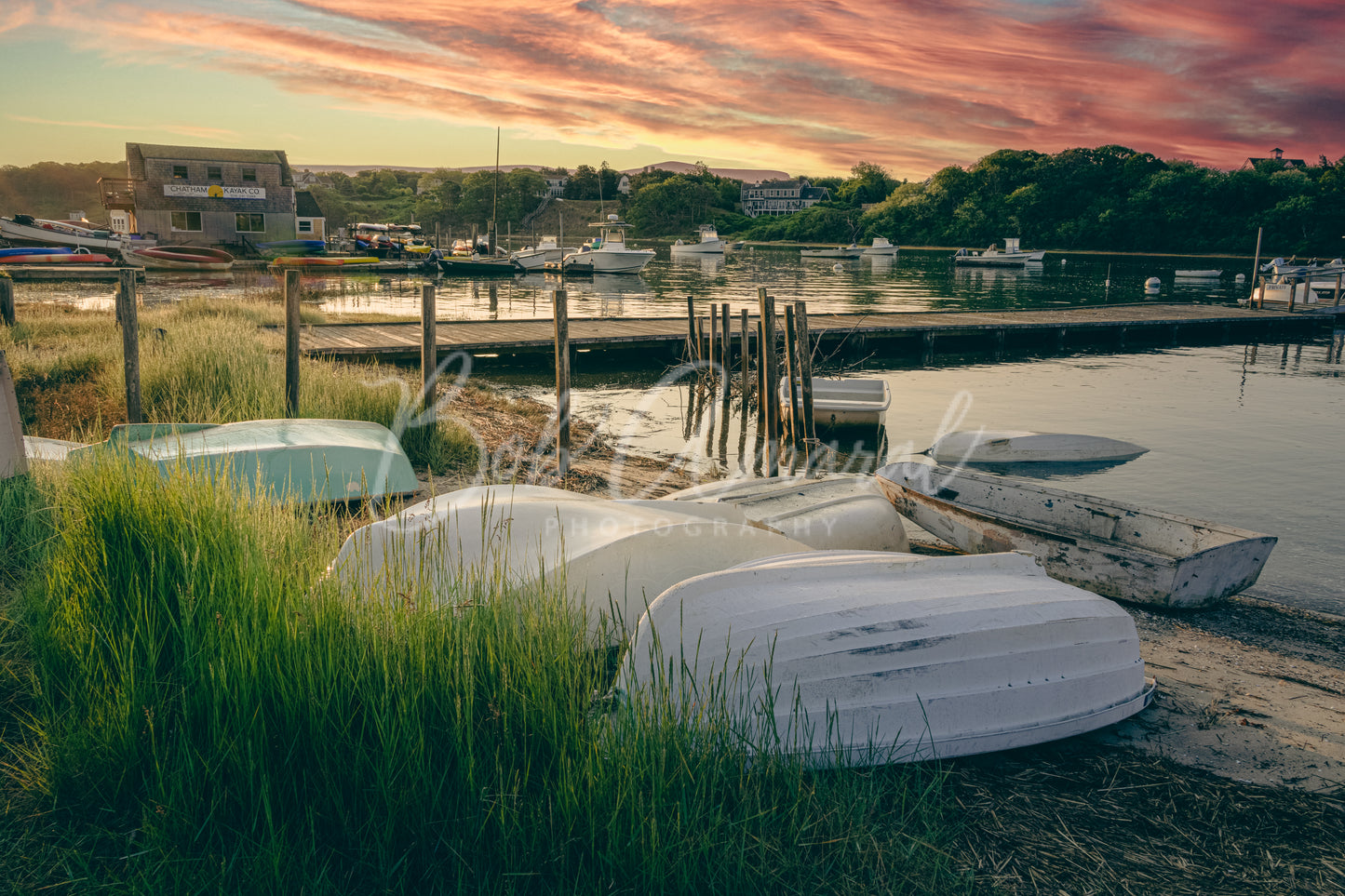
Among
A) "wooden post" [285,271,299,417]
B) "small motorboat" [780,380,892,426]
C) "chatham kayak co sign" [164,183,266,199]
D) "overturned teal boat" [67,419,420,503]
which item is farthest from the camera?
"chatham kayak co sign" [164,183,266,199]

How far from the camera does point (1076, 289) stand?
49.3 m

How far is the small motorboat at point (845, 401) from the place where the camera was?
13.8 meters

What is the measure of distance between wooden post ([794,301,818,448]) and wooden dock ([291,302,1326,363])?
5.95 meters

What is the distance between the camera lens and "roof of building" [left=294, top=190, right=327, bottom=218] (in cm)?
6981

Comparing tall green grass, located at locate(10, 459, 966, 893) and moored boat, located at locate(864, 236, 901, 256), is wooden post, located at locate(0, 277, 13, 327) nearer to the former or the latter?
tall green grass, located at locate(10, 459, 966, 893)

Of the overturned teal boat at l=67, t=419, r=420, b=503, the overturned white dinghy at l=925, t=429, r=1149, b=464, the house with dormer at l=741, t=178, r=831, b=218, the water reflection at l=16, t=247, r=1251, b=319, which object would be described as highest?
the house with dormer at l=741, t=178, r=831, b=218

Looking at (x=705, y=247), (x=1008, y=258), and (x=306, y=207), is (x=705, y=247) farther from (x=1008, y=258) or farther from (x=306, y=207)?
(x=306, y=207)

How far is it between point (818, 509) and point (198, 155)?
61605 mm

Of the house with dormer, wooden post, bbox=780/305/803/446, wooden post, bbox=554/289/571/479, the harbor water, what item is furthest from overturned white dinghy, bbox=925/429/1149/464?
the house with dormer

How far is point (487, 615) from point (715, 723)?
922mm

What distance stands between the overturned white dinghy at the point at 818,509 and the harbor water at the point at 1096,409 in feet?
12.3

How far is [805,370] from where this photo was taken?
43.3 feet

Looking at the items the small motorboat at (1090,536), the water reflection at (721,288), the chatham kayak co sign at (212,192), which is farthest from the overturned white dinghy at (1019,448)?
the chatham kayak co sign at (212,192)

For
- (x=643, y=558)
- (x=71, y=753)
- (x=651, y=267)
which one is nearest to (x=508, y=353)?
(x=643, y=558)
